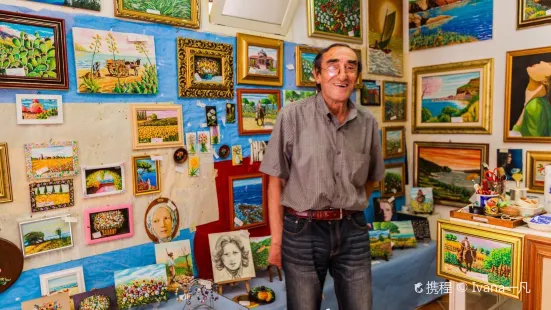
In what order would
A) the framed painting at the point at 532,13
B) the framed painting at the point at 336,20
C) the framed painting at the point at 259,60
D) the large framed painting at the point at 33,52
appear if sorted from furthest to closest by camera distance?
the framed painting at the point at 336,20
the framed painting at the point at 532,13
the framed painting at the point at 259,60
the large framed painting at the point at 33,52

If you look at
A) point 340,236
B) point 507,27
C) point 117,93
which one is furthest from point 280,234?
point 507,27

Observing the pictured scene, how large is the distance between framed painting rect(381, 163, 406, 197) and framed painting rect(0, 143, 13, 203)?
2.52 metres

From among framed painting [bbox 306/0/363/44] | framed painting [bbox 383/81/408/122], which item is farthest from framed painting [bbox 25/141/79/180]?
framed painting [bbox 383/81/408/122]

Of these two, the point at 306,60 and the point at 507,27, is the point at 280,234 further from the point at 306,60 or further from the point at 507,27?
the point at 507,27

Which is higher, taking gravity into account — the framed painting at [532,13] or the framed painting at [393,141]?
the framed painting at [532,13]

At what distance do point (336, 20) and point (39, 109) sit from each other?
6.47ft

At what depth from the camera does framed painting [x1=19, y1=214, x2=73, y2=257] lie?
1.70 metres

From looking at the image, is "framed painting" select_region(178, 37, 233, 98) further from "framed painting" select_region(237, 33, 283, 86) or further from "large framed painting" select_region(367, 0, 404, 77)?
"large framed painting" select_region(367, 0, 404, 77)

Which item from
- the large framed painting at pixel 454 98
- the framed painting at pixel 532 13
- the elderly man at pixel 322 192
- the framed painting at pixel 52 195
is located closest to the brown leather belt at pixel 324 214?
the elderly man at pixel 322 192

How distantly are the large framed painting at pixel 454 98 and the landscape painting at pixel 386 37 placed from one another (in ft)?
0.69

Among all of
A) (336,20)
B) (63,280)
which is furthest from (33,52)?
(336,20)

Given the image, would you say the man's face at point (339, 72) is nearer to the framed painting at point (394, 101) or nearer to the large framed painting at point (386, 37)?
the large framed painting at point (386, 37)

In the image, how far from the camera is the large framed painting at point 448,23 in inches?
114

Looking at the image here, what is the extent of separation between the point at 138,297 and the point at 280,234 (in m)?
0.72
